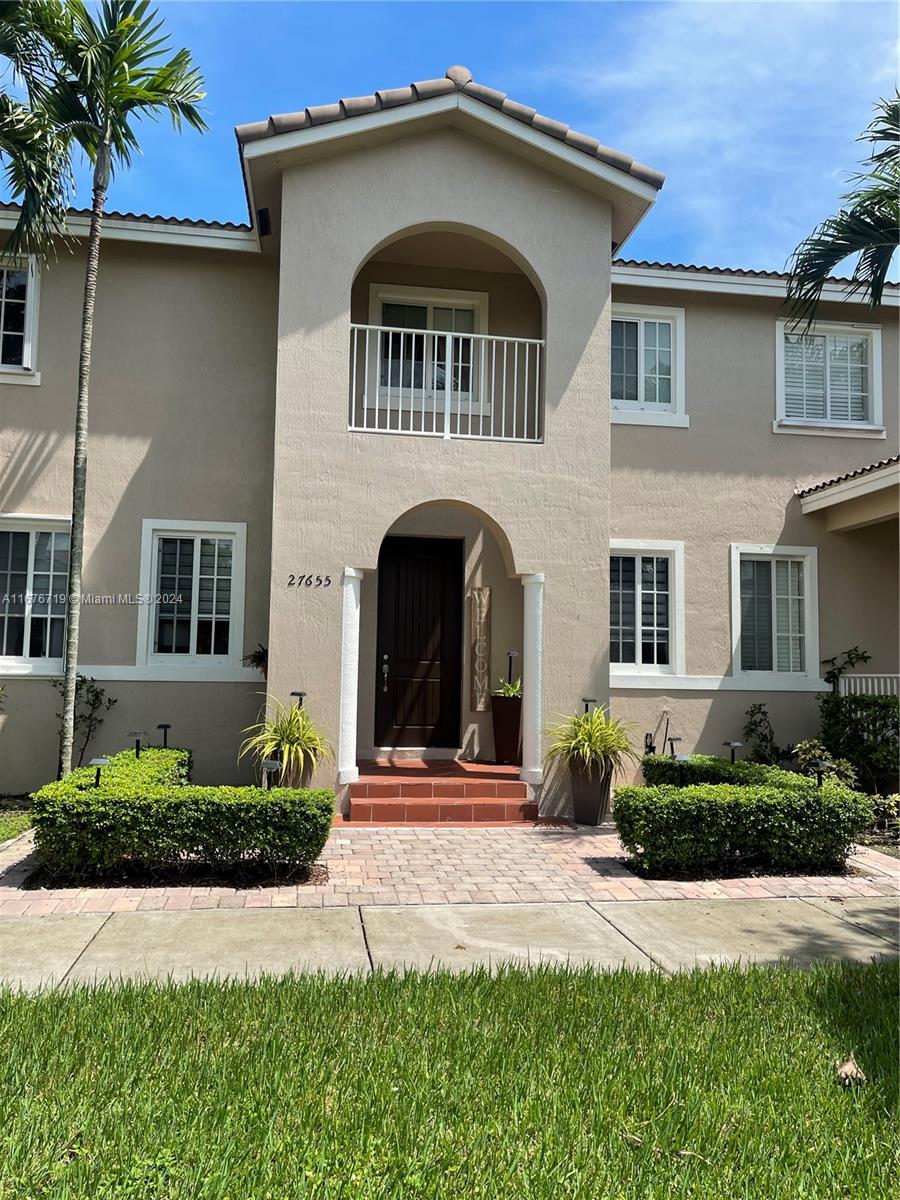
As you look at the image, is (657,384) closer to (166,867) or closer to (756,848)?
(756,848)

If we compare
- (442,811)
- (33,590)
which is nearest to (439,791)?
(442,811)

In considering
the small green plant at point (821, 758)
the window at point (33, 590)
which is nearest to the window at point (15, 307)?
the window at point (33, 590)

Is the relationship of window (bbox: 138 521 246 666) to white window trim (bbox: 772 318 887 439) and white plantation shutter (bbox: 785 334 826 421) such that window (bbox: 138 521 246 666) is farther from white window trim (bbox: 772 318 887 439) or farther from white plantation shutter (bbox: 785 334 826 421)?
white plantation shutter (bbox: 785 334 826 421)

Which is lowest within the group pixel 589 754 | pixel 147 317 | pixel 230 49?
pixel 589 754

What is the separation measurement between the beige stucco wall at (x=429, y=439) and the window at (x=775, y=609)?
3.14 meters

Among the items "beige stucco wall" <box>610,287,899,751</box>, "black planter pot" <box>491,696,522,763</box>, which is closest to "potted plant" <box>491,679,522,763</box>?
"black planter pot" <box>491,696,522,763</box>

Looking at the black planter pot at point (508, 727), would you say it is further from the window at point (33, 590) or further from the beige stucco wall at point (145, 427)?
the window at point (33, 590)

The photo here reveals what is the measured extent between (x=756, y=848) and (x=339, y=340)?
713 centimetres

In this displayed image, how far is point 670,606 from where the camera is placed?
12570 mm

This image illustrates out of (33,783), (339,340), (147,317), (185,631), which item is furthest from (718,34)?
(33,783)

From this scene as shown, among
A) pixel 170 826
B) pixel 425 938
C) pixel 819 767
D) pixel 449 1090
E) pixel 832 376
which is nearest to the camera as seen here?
pixel 449 1090

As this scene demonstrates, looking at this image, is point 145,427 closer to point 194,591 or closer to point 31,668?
point 194,591

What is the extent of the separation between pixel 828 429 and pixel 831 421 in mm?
195

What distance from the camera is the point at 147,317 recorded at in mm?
11656
